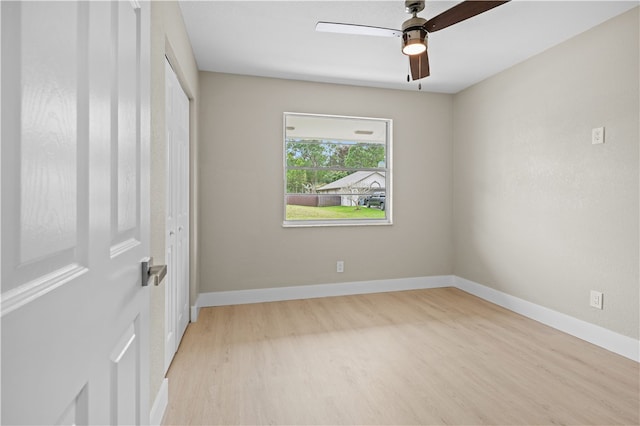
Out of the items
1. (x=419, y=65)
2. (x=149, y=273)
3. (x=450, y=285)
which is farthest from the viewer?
(x=450, y=285)

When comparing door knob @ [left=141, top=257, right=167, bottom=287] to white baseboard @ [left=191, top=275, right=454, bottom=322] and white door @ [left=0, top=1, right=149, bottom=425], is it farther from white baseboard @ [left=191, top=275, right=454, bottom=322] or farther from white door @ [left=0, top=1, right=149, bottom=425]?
white baseboard @ [left=191, top=275, right=454, bottom=322]

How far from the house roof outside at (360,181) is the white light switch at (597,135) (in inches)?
82.1

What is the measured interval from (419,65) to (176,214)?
2156 millimetres

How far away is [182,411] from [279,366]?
0.68m

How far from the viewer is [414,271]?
4.22m

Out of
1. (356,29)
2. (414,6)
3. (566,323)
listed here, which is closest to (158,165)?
(356,29)

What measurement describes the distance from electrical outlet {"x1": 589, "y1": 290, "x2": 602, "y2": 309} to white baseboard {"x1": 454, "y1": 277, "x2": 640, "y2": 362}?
16 centimetres

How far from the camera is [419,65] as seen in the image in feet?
8.25

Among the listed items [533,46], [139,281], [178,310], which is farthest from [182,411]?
[533,46]

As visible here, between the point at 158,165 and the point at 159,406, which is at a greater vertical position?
the point at 158,165

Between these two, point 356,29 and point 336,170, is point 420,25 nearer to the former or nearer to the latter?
point 356,29

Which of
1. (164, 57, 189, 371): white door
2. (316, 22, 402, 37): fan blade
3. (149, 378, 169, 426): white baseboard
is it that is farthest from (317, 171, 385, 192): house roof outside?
(149, 378, 169, 426): white baseboard

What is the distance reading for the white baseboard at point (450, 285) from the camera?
255 centimetres

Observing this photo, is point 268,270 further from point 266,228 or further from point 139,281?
point 139,281
